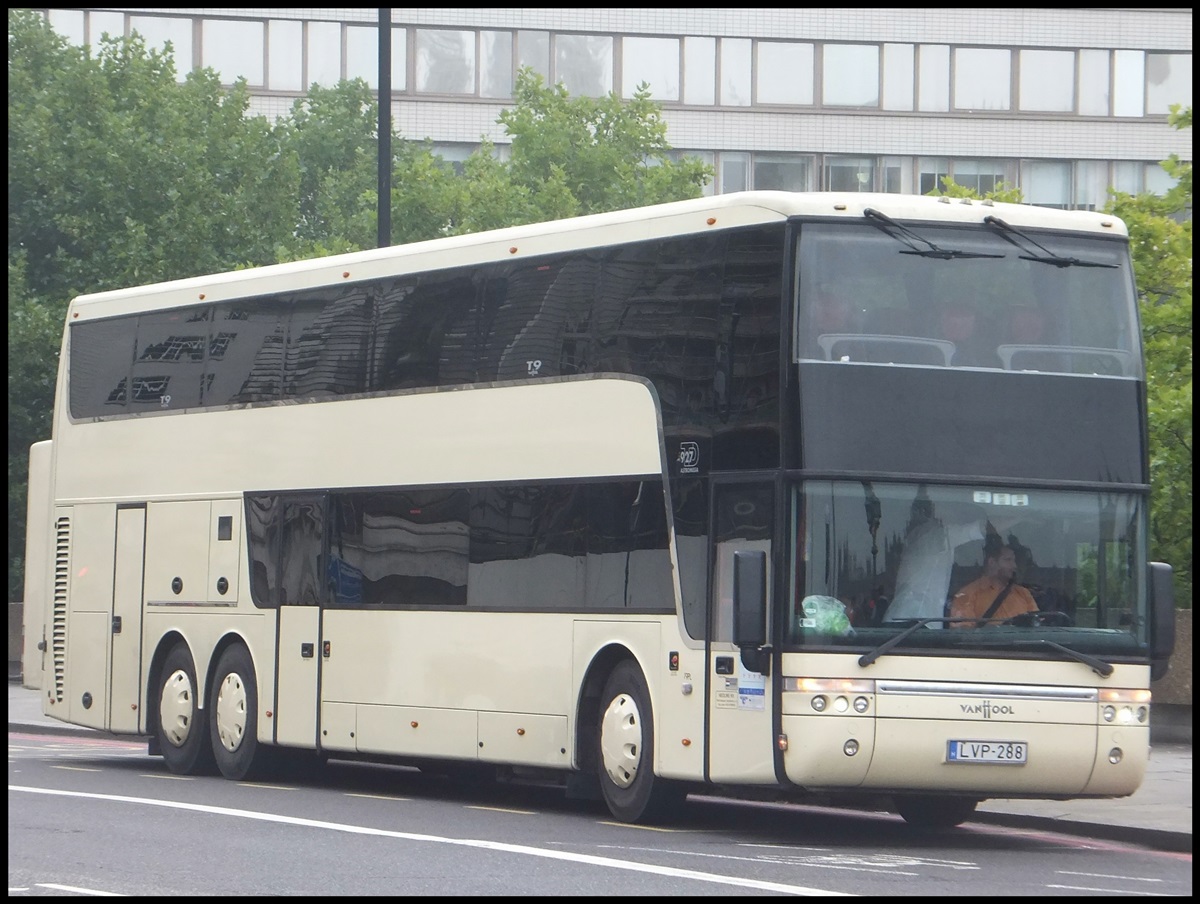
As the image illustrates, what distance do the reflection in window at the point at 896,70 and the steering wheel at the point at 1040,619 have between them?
46766mm

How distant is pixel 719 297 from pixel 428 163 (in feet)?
96.4

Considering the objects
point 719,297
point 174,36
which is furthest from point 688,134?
point 719,297

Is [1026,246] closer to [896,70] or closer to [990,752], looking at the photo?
[990,752]

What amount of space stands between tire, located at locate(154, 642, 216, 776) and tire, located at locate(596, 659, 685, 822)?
217 inches

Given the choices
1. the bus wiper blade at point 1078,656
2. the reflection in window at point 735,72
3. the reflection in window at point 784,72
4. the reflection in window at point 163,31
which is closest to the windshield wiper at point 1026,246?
the bus wiper blade at point 1078,656

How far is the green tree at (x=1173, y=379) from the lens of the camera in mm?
23297

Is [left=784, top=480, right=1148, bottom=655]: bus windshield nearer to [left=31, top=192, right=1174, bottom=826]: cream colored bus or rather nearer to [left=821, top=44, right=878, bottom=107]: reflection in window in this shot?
[left=31, top=192, right=1174, bottom=826]: cream colored bus

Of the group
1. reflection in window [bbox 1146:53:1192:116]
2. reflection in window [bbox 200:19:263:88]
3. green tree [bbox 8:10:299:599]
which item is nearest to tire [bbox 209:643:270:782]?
green tree [bbox 8:10:299:599]

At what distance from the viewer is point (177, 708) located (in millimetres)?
19797

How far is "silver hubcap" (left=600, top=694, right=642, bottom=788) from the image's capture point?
14703mm

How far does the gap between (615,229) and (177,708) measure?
6.93m

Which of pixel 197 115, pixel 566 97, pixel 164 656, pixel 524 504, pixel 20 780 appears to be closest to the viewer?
pixel 524 504

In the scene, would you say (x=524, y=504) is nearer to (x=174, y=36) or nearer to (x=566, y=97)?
(x=566, y=97)

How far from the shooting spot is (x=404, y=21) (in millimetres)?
57938
